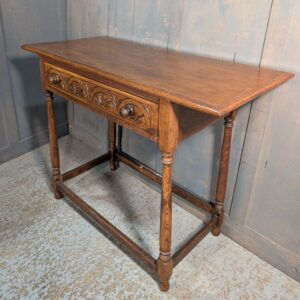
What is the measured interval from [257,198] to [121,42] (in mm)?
1062

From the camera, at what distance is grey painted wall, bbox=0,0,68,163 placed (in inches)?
79.4

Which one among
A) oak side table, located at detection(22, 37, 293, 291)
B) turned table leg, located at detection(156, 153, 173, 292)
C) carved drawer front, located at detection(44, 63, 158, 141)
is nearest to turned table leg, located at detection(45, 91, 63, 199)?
oak side table, located at detection(22, 37, 293, 291)

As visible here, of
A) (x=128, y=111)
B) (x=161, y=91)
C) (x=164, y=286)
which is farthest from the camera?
(x=164, y=286)

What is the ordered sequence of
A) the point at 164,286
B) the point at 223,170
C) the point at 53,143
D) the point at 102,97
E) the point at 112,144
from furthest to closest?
1. the point at 112,144
2. the point at 53,143
3. the point at 223,170
4. the point at 164,286
5. the point at 102,97

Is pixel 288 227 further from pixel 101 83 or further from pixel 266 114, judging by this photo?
pixel 101 83

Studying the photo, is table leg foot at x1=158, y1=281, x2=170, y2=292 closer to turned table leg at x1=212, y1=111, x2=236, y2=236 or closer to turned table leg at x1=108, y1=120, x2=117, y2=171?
turned table leg at x1=212, y1=111, x2=236, y2=236

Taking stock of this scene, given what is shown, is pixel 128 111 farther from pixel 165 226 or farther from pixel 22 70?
pixel 22 70

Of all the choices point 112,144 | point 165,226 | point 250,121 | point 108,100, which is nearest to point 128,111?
point 108,100

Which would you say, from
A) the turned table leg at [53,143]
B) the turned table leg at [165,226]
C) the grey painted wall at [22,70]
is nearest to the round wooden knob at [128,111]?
the turned table leg at [165,226]

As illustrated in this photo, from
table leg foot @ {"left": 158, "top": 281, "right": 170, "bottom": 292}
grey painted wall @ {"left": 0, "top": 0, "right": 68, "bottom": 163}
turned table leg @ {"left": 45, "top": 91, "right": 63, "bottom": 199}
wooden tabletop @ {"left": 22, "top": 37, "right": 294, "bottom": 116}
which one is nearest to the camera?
wooden tabletop @ {"left": 22, "top": 37, "right": 294, "bottom": 116}

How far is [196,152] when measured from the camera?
66.6 inches

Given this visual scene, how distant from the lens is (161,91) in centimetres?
98

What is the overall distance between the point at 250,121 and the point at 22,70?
155 cm

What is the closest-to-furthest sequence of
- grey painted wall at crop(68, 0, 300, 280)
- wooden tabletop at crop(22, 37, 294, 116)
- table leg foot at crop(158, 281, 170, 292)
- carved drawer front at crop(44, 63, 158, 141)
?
wooden tabletop at crop(22, 37, 294, 116), carved drawer front at crop(44, 63, 158, 141), grey painted wall at crop(68, 0, 300, 280), table leg foot at crop(158, 281, 170, 292)
